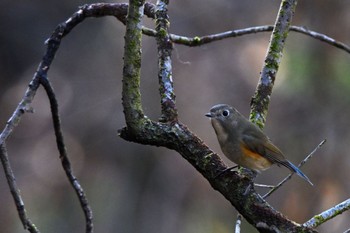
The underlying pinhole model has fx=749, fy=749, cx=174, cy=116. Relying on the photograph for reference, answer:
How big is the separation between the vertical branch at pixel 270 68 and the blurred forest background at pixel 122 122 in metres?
4.51

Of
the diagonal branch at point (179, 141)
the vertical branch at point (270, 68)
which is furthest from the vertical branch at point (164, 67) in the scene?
the vertical branch at point (270, 68)

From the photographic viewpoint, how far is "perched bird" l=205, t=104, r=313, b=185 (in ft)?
12.8

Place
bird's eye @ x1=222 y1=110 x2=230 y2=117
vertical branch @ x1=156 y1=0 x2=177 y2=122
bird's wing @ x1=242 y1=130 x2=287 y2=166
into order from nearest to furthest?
1. vertical branch @ x1=156 y1=0 x2=177 y2=122
2. bird's wing @ x1=242 y1=130 x2=287 y2=166
3. bird's eye @ x1=222 y1=110 x2=230 y2=117

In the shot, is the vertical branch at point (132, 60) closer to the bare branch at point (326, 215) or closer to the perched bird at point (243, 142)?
the bare branch at point (326, 215)

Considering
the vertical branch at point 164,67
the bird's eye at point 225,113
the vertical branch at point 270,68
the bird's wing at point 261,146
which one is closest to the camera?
the vertical branch at point 164,67

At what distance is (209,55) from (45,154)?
93.5 inches

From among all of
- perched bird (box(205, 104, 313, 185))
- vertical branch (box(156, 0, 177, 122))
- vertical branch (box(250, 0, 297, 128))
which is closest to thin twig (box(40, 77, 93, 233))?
vertical branch (box(156, 0, 177, 122))

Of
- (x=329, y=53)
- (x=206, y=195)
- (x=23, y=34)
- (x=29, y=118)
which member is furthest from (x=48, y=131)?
(x=329, y=53)

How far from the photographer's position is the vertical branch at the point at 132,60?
289cm

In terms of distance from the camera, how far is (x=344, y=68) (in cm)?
898

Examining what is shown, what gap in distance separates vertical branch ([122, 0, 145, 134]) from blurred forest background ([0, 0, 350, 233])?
561cm

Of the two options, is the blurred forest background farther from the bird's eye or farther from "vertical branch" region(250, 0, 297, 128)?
"vertical branch" region(250, 0, 297, 128)

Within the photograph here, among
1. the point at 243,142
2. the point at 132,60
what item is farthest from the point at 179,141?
the point at 243,142

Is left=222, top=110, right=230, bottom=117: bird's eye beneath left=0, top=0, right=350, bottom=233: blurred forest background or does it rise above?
beneath
